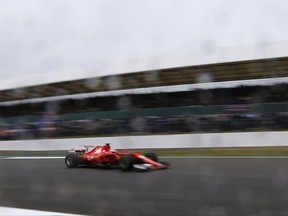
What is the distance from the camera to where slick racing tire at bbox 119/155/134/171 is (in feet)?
25.5

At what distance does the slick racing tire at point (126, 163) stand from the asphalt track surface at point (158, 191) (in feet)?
→ 0.51

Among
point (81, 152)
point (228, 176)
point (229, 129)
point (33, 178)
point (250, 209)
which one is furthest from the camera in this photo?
point (229, 129)

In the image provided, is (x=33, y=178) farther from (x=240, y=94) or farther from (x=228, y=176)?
(x=240, y=94)

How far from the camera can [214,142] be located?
1295cm

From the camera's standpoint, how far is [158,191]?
5488 mm

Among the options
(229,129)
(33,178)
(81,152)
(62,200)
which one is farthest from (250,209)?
(229,129)

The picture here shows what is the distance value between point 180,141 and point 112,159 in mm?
5498

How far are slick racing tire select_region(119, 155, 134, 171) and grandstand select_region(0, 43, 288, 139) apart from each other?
19.1 ft

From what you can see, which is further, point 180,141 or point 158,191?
point 180,141

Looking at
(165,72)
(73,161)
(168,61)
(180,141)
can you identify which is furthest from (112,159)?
(165,72)

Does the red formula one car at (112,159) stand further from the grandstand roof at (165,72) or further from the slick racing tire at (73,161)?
the grandstand roof at (165,72)

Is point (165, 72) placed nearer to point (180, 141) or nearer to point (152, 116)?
point (152, 116)

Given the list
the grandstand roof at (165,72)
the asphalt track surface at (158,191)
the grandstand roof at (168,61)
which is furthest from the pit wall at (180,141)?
the asphalt track surface at (158,191)

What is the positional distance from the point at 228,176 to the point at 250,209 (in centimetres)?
249
